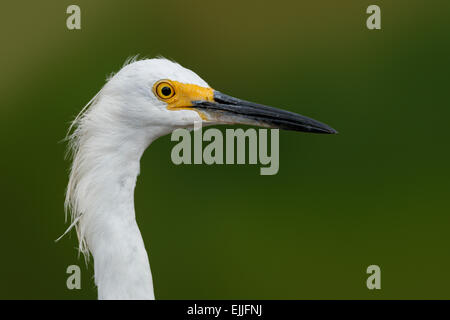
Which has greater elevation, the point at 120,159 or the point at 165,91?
the point at 165,91

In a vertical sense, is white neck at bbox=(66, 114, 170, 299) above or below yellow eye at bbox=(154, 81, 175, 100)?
below

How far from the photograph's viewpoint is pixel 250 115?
2.23 m

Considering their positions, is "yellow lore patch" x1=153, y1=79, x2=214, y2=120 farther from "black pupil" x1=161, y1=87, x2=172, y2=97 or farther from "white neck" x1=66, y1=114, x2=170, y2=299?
"white neck" x1=66, y1=114, x2=170, y2=299

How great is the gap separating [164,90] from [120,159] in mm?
281

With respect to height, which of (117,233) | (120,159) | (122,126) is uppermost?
(122,126)

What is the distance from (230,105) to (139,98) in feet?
1.10

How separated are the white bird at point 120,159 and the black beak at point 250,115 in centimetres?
9

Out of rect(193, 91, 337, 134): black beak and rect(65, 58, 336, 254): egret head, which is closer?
rect(65, 58, 336, 254): egret head

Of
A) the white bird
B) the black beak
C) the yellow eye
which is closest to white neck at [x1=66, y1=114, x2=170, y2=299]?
the white bird

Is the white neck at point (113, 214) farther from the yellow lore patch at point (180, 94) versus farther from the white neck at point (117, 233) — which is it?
the yellow lore patch at point (180, 94)

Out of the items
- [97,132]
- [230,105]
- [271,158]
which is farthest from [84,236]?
[271,158]

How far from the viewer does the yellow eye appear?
2086mm

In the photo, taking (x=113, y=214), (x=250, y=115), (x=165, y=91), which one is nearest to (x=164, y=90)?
(x=165, y=91)

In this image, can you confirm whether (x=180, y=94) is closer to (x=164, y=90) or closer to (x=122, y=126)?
(x=164, y=90)
